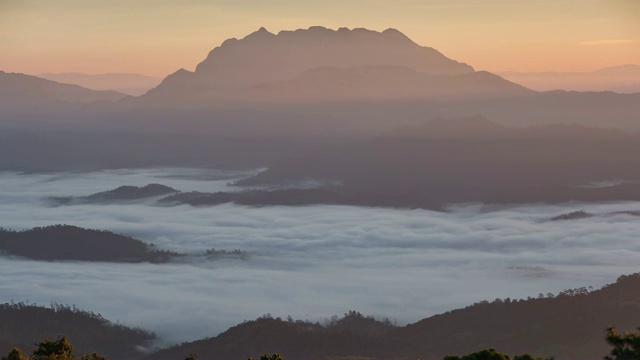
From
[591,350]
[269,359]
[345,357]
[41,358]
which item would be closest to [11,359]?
[41,358]

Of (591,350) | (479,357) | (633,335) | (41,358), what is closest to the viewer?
(633,335)

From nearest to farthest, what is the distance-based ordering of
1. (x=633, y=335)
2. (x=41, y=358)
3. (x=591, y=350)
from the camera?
(x=633, y=335) < (x=41, y=358) < (x=591, y=350)

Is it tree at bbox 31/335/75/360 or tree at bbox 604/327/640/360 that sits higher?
tree at bbox 31/335/75/360

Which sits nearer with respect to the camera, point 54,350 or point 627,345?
point 627,345

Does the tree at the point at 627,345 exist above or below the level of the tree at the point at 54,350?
below

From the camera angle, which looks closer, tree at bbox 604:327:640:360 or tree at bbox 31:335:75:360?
tree at bbox 604:327:640:360

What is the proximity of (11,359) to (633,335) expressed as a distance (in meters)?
A: 49.9

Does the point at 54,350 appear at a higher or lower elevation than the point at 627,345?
higher

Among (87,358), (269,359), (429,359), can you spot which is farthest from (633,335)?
(429,359)

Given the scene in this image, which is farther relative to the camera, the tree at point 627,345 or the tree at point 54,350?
the tree at point 54,350

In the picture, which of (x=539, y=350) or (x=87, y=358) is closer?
(x=87, y=358)

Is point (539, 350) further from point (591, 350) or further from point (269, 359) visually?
point (269, 359)

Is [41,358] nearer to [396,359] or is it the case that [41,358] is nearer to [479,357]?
[479,357]

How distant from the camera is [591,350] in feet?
636
